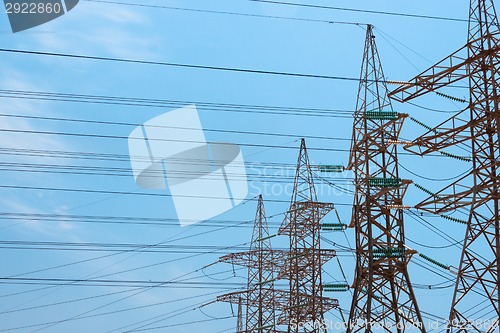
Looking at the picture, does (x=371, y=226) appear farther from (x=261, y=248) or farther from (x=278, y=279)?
(x=261, y=248)

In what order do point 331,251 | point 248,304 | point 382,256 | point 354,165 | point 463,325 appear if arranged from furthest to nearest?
point 248,304
point 331,251
point 354,165
point 382,256
point 463,325

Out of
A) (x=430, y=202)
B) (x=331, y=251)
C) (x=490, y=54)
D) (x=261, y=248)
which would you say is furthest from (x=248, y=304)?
(x=490, y=54)

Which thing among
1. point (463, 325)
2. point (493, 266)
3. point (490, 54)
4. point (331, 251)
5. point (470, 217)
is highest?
point (490, 54)

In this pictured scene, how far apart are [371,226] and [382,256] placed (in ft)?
4.11

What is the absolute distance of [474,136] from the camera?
2248 centimetres

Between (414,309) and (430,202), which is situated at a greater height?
(430,202)

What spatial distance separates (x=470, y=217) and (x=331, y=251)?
14.9m

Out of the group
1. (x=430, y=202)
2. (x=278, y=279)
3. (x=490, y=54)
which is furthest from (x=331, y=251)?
(x=490, y=54)

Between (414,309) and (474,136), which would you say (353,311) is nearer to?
(414,309)

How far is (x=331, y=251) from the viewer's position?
3547 cm

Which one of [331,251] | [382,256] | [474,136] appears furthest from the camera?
[331,251]

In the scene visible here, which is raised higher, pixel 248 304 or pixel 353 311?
pixel 248 304

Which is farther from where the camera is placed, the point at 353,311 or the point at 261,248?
the point at 261,248

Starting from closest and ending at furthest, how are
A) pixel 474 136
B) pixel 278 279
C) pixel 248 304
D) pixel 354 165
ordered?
pixel 474 136 → pixel 354 165 → pixel 278 279 → pixel 248 304
